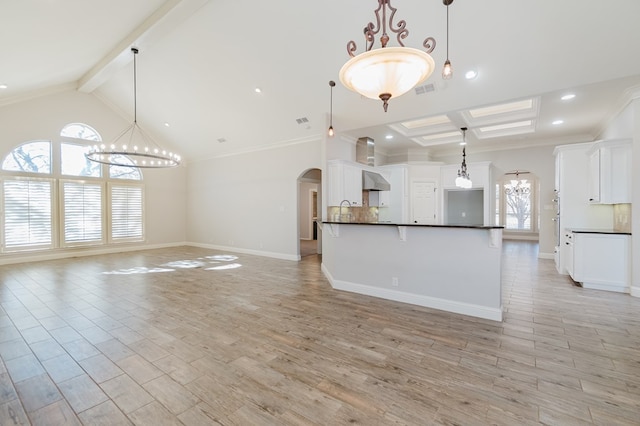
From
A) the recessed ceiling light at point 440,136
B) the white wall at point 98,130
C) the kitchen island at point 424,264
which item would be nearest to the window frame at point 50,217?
the white wall at point 98,130

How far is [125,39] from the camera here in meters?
5.20

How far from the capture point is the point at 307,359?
8.25 feet

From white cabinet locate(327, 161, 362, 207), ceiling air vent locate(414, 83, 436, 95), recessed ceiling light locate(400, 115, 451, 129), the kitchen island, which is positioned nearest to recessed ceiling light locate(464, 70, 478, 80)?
ceiling air vent locate(414, 83, 436, 95)

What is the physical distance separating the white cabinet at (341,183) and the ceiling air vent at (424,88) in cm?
193

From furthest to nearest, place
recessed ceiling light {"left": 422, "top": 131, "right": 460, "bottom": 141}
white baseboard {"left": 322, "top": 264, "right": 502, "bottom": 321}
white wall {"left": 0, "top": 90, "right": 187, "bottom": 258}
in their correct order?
recessed ceiling light {"left": 422, "top": 131, "right": 460, "bottom": 141} < white wall {"left": 0, "top": 90, "right": 187, "bottom": 258} < white baseboard {"left": 322, "top": 264, "right": 502, "bottom": 321}

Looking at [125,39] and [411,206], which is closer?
[125,39]

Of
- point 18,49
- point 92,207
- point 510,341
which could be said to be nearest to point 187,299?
point 510,341

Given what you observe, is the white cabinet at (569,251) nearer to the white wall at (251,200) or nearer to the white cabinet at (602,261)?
the white cabinet at (602,261)

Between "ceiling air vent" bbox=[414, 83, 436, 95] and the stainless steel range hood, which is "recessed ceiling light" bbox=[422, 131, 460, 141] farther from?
"ceiling air vent" bbox=[414, 83, 436, 95]

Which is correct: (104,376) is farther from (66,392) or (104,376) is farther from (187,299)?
(187,299)

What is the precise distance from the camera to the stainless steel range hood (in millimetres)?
6703

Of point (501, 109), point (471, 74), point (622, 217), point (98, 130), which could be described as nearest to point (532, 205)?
point (622, 217)

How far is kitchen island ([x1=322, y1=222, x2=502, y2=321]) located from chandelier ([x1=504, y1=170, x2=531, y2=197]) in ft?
35.1

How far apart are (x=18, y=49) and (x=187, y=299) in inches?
192
